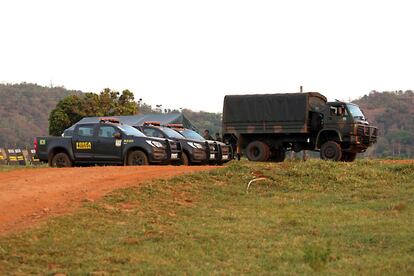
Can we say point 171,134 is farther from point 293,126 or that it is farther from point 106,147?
Result: point 293,126

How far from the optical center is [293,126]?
24.0 meters

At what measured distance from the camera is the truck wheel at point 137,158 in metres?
18.4

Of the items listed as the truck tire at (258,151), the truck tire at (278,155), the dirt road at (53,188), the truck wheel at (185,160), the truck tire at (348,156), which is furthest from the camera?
the truck tire at (278,155)

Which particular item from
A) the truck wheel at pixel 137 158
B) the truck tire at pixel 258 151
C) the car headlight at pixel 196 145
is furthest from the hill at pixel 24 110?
the truck wheel at pixel 137 158

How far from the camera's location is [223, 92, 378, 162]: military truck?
23031mm

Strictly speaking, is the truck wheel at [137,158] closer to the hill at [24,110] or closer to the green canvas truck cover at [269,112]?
the green canvas truck cover at [269,112]

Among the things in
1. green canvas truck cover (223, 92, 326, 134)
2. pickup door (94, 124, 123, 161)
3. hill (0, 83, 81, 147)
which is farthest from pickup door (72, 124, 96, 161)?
hill (0, 83, 81, 147)

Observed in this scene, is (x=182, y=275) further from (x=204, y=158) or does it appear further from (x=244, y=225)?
(x=204, y=158)

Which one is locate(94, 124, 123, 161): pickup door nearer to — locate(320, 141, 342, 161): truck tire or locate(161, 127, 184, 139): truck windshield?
locate(161, 127, 184, 139): truck windshield

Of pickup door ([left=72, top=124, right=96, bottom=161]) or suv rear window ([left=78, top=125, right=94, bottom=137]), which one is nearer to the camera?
pickup door ([left=72, top=124, right=96, bottom=161])

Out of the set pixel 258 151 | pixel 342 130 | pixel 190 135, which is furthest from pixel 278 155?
pixel 190 135

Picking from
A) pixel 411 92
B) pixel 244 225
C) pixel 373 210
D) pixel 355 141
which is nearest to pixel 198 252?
pixel 244 225

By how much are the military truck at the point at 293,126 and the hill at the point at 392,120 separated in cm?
3316

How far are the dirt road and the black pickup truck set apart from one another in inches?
69.6
